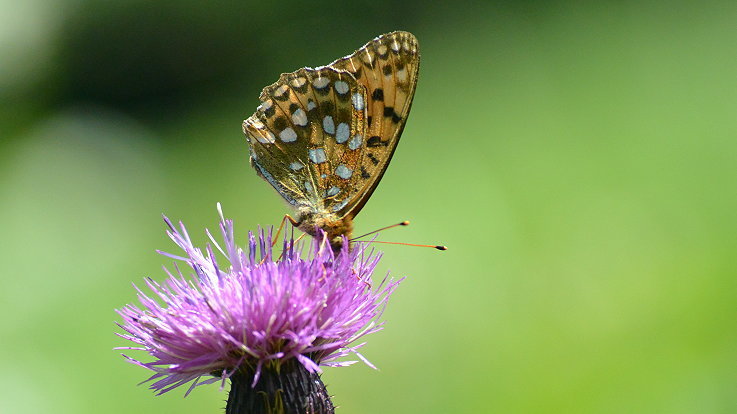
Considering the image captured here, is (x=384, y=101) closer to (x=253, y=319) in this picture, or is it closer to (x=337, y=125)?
(x=337, y=125)

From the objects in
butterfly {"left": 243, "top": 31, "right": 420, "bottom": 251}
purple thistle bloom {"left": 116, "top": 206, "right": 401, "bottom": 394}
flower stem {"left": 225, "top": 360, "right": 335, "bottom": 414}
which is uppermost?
butterfly {"left": 243, "top": 31, "right": 420, "bottom": 251}

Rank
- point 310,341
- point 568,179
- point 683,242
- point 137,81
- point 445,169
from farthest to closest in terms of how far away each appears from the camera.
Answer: point 137,81 < point 445,169 < point 568,179 < point 683,242 < point 310,341

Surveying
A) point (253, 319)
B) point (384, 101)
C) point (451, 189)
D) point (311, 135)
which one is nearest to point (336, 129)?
point (311, 135)

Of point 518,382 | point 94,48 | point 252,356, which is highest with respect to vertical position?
point 94,48

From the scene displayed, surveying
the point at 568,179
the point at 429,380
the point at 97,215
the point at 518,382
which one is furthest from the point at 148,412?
the point at 568,179

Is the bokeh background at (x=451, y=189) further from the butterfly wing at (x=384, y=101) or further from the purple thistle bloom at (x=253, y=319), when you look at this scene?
the purple thistle bloom at (x=253, y=319)

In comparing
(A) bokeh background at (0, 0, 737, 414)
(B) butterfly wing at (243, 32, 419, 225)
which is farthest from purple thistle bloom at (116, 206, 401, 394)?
(A) bokeh background at (0, 0, 737, 414)

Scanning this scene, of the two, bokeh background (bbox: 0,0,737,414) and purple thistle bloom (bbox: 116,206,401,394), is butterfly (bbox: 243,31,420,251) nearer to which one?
purple thistle bloom (bbox: 116,206,401,394)

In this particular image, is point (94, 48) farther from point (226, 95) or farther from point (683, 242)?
point (683, 242)
